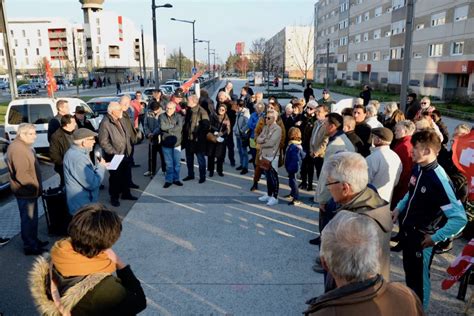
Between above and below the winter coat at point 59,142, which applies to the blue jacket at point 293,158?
below

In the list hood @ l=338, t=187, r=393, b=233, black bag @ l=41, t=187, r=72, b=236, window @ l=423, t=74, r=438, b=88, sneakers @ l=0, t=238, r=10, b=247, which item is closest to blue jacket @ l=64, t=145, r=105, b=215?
black bag @ l=41, t=187, r=72, b=236

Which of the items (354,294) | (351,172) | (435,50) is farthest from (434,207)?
(435,50)

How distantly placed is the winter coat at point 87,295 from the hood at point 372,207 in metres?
1.61

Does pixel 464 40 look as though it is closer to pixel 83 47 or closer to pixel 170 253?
pixel 170 253

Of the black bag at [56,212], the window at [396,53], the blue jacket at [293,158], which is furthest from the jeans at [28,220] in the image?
the window at [396,53]

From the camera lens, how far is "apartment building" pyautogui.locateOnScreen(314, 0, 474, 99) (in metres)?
29.9

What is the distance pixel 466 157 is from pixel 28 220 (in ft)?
19.9

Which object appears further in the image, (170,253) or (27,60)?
(27,60)

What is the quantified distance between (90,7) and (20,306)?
9465cm

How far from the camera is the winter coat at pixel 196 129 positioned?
8562 mm

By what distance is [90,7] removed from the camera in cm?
8531

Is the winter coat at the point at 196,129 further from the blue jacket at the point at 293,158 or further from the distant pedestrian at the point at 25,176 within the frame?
the distant pedestrian at the point at 25,176

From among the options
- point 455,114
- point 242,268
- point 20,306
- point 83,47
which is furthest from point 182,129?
point 83,47

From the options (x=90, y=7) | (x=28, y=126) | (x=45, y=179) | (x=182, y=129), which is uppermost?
(x=90, y=7)
